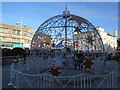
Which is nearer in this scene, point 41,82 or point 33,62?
point 41,82

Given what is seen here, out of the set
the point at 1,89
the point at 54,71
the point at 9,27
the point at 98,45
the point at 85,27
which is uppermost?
the point at 9,27

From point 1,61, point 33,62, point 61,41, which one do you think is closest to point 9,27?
point 1,61

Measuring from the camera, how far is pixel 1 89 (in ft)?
22.0

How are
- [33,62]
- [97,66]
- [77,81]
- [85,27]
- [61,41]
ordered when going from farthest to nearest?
[33,62], [97,66], [61,41], [85,27], [77,81]

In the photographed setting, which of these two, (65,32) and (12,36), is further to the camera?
(12,36)

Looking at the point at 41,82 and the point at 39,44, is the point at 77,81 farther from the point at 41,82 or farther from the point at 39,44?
the point at 39,44

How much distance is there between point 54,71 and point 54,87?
0.85m

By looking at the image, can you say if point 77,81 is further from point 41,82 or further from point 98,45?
point 98,45

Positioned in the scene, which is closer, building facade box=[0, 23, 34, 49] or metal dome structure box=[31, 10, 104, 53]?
metal dome structure box=[31, 10, 104, 53]

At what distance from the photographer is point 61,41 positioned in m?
9.36

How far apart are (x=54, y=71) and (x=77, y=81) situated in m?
1.60

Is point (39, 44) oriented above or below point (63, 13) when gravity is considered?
below

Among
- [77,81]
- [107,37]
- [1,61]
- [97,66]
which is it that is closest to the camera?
[77,81]

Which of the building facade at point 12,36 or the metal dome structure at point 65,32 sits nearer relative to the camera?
the metal dome structure at point 65,32
